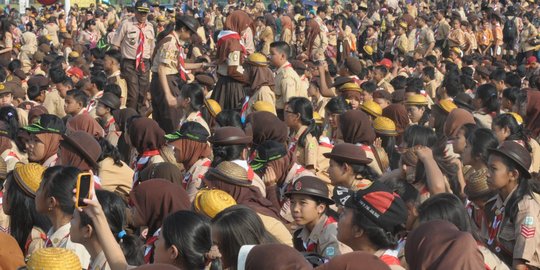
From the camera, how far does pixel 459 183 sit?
7398mm

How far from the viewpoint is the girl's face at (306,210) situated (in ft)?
18.9

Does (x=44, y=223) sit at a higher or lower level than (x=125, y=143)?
higher

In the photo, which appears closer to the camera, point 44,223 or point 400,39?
point 44,223

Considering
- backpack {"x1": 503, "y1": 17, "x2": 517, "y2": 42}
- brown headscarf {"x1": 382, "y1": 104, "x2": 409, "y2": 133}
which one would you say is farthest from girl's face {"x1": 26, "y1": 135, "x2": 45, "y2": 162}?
backpack {"x1": 503, "y1": 17, "x2": 517, "y2": 42}

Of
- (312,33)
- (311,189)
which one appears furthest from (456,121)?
(312,33)

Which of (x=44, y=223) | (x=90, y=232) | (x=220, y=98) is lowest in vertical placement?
(x=220, y=98)

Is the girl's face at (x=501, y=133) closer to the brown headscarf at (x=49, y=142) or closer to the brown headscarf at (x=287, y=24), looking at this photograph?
the brown headscarf at (x=49, y=142)

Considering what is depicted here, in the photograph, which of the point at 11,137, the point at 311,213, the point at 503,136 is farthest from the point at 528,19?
the point at 311,213

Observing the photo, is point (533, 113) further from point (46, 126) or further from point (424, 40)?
point (424, 40)

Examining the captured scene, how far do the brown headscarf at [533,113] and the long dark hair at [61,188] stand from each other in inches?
257

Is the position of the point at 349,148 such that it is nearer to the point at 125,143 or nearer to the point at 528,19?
the point at 125,143

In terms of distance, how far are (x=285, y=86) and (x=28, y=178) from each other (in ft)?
18.2

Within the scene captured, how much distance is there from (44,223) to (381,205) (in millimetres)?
2360

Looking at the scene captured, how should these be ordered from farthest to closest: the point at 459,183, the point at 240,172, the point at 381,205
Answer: the point at 459,183, the point at 240,172, the point at 381,205
